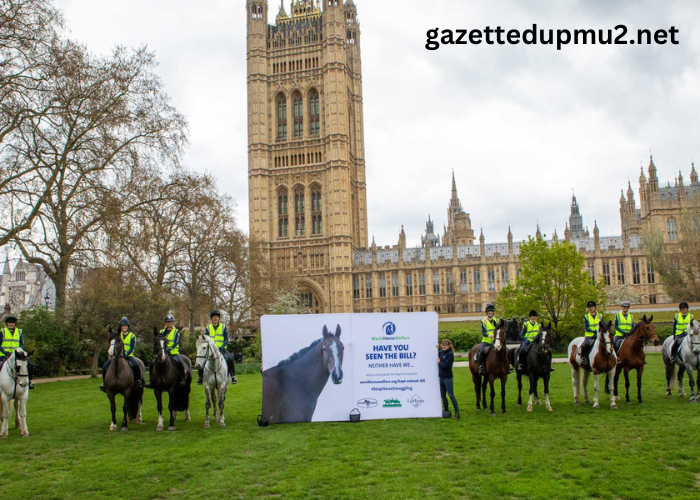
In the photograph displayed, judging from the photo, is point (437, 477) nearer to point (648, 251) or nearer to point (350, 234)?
point (648, 251)

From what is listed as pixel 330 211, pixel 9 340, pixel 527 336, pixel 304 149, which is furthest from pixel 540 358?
pixel 304 149

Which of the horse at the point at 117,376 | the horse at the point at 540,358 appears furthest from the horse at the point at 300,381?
the horse at the point at 540,358

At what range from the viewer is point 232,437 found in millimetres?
12312

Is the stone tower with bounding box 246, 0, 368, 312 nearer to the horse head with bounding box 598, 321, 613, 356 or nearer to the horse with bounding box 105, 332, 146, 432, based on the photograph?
the horse head with bounding box 598, 321, 613, 356

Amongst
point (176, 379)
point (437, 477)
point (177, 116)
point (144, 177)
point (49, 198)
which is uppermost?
point (177, 116)

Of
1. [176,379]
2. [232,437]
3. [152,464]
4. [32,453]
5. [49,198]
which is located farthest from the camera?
[49,198]

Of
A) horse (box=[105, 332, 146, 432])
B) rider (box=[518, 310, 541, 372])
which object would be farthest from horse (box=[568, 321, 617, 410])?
horse (box=[105, 332, 146, 432])

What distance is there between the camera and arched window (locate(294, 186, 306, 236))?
247 feet

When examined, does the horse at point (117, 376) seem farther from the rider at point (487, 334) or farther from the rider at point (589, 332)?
the rider at point (589, 332)

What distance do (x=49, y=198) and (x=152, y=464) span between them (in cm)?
1602

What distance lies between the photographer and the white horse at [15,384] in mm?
12703

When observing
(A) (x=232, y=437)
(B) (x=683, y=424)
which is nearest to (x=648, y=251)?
(B) (x=683, y=424)

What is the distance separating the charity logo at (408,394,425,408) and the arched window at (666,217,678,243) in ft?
218

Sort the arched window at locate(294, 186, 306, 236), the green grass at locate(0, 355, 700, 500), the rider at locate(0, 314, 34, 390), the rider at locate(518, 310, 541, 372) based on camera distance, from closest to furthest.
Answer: the green grass at locate(0, 355, 700, 500), the rider at locate(0, 314, 34, 390), the rider at locate(518, 310, 541, 372), the arched window at locate(294, 186, 306, 236)
